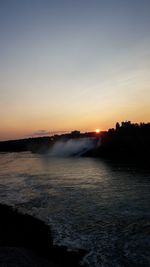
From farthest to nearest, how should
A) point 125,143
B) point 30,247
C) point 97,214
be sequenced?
point 125,143 → point 97,214 → point 30,247

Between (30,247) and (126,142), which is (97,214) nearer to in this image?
(30,247)

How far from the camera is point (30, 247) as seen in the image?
1384 cm

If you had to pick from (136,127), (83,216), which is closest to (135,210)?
(83,216)

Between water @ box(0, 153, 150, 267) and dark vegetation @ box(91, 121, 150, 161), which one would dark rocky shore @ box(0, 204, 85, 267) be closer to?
water @ box(0, 153, 150, 267)

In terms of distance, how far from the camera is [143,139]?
78250 millimetres

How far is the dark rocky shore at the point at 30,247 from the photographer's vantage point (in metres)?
12.2

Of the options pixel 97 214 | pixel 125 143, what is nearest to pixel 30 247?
pixel 97 214

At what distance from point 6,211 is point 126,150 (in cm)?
6042

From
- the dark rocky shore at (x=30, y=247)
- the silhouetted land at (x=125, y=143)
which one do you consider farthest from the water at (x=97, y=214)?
the silhouetted land at (x=125, y=143)

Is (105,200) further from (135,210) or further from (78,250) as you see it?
(78,250)

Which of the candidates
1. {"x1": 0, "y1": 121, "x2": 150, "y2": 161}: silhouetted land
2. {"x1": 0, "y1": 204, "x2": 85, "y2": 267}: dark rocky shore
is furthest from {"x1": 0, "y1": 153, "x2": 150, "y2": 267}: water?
{"x1": 0, "y1": 121, "x2": 150, "y2": 161}: silhouetted land

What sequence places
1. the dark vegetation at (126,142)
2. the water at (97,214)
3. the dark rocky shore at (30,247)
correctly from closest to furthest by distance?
the dark rocky shore at (30,247), the water at (97,214), the dark vegetation at (126,142)

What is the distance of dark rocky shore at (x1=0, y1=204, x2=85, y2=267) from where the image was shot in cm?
1218

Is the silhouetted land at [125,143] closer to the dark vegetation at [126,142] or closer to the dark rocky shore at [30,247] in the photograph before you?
the dark vegetation at [126,142]
